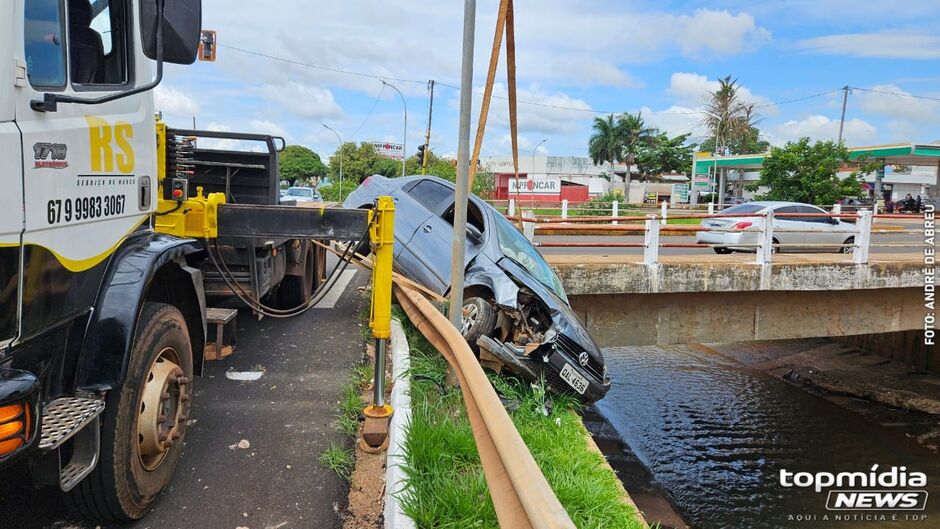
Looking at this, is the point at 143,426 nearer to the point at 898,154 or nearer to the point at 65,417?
the point at 65,417

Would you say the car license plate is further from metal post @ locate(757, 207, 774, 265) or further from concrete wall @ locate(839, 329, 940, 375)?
concrete wall @ locate(839, 329, 940, 375)

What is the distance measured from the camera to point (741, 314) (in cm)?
1018

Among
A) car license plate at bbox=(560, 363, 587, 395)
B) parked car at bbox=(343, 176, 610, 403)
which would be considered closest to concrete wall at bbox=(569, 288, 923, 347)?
parked car at bbox=(343, 176, 610, 403)

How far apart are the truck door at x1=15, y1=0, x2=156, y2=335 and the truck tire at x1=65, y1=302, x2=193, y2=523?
42cm

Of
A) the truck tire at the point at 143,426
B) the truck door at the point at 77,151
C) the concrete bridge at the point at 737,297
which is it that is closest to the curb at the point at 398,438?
the truck tire at the point at 143,426

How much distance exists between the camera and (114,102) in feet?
9.16

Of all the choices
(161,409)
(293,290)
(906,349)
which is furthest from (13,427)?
(906,349)

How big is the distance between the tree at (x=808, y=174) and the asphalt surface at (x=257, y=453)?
104ft

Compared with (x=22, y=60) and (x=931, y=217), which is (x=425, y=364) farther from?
(x=931, y=217)

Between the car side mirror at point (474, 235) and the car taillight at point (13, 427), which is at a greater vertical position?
the car side mirror at point (474, 235)

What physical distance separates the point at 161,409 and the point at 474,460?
169 cm

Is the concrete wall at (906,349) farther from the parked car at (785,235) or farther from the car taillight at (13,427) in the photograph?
the car taillight at (13,427)

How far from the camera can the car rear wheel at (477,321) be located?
18.7 feet

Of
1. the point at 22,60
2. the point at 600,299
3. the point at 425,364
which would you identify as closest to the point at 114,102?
the point at 22,60
